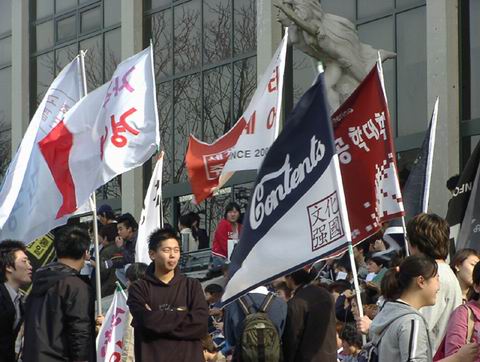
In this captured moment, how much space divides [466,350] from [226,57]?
18816mm

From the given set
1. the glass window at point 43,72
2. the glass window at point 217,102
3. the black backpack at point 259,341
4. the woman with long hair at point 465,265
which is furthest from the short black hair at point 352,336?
the glass window at point 43,72

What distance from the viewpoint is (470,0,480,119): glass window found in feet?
67.5

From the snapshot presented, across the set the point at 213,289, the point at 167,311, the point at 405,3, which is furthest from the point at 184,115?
the point at 167,311

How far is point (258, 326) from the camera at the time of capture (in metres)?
10.3

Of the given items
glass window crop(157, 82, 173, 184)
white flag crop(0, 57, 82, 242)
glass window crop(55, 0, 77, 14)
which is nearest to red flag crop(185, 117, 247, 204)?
white flag crop(0, 57, 82, 242)

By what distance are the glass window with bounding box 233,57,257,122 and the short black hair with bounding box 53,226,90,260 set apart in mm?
14500

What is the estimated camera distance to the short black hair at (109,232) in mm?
19000

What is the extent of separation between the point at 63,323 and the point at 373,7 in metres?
12.5

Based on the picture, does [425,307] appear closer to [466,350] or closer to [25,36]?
[466,350]

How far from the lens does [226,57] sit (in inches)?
1035

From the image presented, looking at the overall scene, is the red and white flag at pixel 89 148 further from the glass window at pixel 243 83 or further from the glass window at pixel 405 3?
the glass window at pixel 243 83

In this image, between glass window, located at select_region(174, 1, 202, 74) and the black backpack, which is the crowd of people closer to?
the black backpack

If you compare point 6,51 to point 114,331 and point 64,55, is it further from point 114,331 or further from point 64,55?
point 114,331

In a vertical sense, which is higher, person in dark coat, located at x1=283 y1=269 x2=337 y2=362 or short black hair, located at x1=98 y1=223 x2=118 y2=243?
short black hair, located at x1=98 y1=223 x2=118 y2=243
